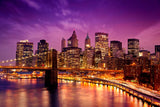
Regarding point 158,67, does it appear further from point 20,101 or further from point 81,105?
point 20,101

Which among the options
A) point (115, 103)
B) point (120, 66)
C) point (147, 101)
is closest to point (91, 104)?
point (115, 103)

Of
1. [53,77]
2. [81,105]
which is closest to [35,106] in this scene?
[81,105]

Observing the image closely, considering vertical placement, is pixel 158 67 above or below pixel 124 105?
above

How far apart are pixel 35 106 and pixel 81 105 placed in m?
10.1

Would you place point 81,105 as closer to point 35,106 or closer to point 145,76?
point 35,106

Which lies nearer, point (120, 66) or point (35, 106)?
point (35, 106)

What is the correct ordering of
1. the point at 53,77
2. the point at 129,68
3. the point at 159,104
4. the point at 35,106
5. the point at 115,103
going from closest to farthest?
the point at 159,104 < the point at 35,106 < the point at 115,103 < the point at 53,77 < the point at 129,68

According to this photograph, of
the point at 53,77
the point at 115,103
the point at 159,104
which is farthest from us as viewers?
the point at 53,77

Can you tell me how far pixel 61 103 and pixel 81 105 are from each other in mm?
5193

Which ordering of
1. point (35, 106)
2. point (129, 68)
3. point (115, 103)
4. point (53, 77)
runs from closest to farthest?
point (35, 106)
point (115, 103)
point (53, 77)
point (129, 68)

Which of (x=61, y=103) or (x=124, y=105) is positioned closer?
(x=124, y=105)

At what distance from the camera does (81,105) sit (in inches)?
1780

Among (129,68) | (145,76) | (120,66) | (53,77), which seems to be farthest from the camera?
(120,66)

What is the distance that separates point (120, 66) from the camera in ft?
652
